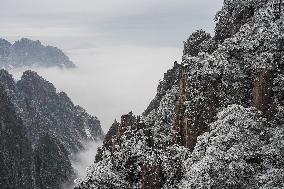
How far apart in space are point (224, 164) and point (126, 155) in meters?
11.5

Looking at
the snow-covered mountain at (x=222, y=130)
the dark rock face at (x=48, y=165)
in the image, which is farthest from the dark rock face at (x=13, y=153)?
the snow-covered mountain at (x=222, y=130)

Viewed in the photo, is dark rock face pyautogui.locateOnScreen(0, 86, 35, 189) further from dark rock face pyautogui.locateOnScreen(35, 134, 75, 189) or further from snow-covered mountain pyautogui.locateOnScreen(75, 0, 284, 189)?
snow-covered mountain pyautogui.locateOnScreen(75, 0, 284, 189)

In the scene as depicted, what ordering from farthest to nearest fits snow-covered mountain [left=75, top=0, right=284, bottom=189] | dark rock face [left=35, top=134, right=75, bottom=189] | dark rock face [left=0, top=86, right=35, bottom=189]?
dark rock face [left=35, top=134, right=75, bottom=189], dark rock face [left=0, top=86, right=35, bottom=189], snow-covered mountain [left=75, top=0, right=284, bottom=189]

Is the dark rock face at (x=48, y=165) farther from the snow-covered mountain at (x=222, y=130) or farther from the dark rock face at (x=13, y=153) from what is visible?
the snow-covered mountain at (x=222, y=130)

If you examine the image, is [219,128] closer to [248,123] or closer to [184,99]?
[248,123]

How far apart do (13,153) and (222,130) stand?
162 m

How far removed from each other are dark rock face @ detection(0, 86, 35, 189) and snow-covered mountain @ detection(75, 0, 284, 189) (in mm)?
138646

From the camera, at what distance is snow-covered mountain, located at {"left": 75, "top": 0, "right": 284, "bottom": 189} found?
76.7ft

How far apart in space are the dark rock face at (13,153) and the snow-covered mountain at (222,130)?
138646 mm

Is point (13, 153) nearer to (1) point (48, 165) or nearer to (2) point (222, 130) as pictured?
(1) point (48, 165)

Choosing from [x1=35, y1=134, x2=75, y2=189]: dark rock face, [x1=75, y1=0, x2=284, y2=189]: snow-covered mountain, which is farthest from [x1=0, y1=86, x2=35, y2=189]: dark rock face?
[x1=75, y1=0, x2=284, y2=189]: snow-covered mountain

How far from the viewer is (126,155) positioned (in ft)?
110

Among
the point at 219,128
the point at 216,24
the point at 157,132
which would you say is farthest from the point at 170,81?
the point at 219,128

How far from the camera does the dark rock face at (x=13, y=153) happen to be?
167 metres
